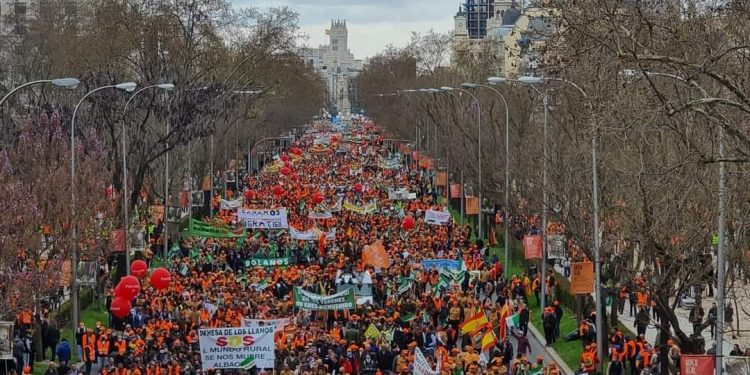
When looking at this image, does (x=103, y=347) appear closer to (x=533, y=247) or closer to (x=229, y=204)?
(x=533, y=247)

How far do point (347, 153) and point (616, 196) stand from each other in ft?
294

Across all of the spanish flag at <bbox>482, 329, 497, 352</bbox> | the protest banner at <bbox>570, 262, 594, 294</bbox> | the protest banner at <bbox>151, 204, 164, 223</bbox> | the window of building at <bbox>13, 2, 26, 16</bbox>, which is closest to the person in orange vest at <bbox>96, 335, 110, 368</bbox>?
the spanish flag at <bbox>482, 329, 497, 352</bbox>

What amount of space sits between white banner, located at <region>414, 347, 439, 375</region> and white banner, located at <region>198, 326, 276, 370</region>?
257 cm

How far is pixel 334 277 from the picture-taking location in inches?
1490

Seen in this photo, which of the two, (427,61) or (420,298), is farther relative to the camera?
(427,61)

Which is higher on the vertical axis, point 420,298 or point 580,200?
point 580,200

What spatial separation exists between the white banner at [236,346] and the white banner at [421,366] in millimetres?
2570

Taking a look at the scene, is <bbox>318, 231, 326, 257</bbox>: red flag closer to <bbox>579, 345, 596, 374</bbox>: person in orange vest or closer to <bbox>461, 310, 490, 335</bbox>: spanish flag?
<bbox>461, 310, 490, 335</bbox>: spanish flag

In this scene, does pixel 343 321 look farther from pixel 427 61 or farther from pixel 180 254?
pixel 427 61

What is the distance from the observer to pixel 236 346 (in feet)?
86.1

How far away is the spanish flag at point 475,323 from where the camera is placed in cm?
2915

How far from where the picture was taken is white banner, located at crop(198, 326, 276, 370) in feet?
86.0

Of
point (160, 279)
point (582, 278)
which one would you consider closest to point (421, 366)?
point (582, 278)

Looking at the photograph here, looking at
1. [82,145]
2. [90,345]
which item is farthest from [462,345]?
[82,145]
